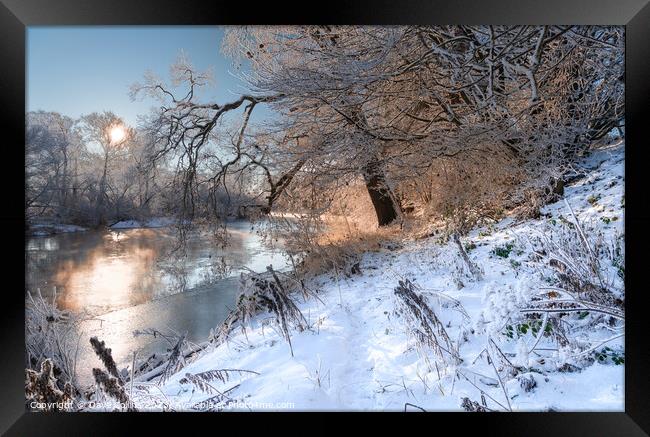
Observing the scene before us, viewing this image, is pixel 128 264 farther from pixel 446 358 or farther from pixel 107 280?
pixel 446 358

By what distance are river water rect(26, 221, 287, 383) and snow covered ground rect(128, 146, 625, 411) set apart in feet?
1.13

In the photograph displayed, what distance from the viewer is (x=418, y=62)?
7.52 feet

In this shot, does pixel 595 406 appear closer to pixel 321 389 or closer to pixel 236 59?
pixel 321 389

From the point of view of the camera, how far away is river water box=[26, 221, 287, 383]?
2.16 m

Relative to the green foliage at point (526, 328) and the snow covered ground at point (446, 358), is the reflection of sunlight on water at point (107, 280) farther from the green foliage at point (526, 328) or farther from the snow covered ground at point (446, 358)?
the green foliage at point (526, 328)

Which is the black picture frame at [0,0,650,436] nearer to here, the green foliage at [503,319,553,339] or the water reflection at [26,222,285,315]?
the water reflection at [26,222,285,315]
